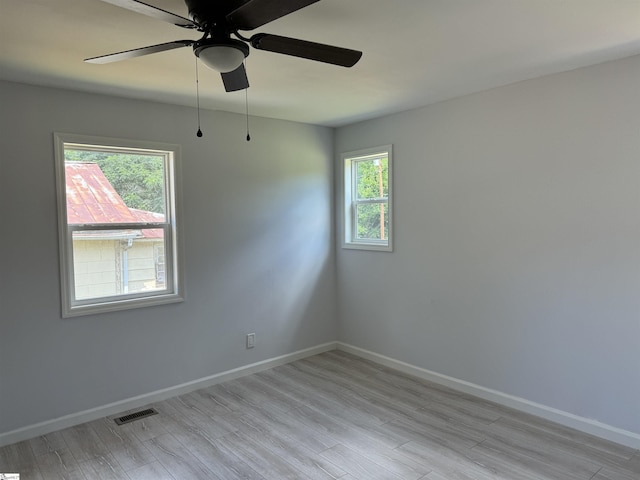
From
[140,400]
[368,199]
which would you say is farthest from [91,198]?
[368,199]

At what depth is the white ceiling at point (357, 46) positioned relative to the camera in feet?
6.38

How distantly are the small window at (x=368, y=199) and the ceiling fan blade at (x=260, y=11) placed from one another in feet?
8.62

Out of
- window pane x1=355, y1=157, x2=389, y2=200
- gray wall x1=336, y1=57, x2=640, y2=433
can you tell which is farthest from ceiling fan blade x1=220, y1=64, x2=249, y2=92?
window pane x1=355, y1=157, x2=389, y2=200

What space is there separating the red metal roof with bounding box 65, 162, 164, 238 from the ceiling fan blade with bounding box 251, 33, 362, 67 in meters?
2.11

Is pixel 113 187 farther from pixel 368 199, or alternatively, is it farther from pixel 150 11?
pixel 368 199

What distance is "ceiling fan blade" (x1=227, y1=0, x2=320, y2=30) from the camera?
1.43 metres

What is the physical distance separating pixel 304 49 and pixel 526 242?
7.36 ft

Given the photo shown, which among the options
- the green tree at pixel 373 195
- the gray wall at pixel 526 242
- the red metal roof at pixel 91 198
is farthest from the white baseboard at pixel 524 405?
the red metal roof at pixel 91 198

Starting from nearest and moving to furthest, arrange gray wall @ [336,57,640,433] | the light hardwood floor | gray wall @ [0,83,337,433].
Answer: the light hardwood floor, gray wall @ [336,57,640,433], gray wall @ [0,83,337,433]

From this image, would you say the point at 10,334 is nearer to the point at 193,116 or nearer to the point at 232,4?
the point at 193,116

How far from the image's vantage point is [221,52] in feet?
5.41

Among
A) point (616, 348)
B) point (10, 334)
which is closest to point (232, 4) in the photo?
point (10, 334)

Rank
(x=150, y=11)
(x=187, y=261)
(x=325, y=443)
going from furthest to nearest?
(x=187, y=261), (x=325, y=443), (x=150, y=11)

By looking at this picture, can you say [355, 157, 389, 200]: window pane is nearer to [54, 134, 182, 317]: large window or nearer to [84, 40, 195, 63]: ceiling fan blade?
[54, 134, 182, 317]: large window
